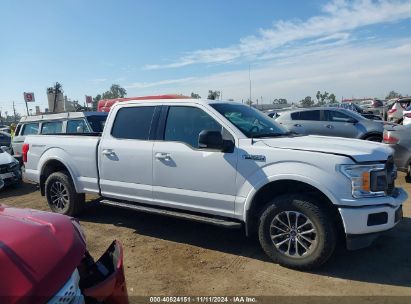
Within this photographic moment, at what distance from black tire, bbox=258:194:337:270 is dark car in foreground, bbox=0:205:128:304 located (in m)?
2.27

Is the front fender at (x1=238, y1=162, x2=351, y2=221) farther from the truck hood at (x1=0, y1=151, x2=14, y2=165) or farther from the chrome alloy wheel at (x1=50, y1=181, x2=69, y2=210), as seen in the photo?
the truck hood at (x1=0, y1=151, x2=14, y2=165)

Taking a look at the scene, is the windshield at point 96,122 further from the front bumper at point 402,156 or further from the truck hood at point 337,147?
the front bumper at point 402,156

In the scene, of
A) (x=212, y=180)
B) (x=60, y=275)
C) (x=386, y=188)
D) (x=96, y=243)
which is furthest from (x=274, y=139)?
(x=60, y=275)

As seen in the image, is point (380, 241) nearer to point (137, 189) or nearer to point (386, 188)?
point (386, 188)

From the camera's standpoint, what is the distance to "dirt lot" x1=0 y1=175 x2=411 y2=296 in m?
3.96

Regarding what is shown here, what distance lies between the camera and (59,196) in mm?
6711

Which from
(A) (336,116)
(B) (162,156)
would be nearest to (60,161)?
(B) (162,156)

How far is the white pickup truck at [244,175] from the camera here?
4.06 meters

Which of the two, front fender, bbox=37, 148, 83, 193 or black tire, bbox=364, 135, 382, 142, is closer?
front fender, bbox=37, 148, 83, 193

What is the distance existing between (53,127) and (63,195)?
5247 millimetres

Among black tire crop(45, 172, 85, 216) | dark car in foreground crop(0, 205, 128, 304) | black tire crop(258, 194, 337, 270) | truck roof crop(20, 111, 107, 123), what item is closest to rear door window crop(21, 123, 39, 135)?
truck roof crop(20, 111, 107, 123)

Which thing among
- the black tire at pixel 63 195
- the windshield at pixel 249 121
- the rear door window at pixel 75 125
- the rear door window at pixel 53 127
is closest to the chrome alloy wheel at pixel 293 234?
the windshield at pixel 249 121

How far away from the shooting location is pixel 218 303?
3717mm

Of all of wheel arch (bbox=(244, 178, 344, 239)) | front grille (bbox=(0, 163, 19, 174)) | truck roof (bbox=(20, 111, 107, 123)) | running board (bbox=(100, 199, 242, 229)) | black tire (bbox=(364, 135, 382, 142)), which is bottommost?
front grille (bbox=(0, 163, 19, 174))
